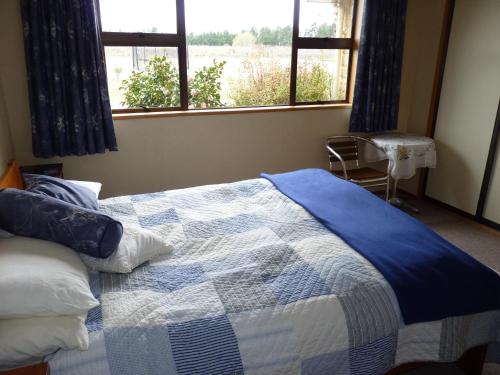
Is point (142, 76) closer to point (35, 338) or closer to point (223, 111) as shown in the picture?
point (223, 111)

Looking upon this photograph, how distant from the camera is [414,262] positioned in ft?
5.35

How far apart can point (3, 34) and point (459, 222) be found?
3.99 meters

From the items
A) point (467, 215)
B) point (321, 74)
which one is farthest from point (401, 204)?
point (321, 74)

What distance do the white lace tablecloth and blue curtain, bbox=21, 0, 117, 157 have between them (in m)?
2.39

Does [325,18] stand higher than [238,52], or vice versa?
[325,18]

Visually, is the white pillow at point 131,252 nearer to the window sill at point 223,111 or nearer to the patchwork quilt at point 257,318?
the patchwork quilt at point 257,318

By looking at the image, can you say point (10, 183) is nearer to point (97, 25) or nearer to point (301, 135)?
point (97, 25)

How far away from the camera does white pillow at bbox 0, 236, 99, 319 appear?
1.18 meters

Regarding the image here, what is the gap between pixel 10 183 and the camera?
256 centimetres

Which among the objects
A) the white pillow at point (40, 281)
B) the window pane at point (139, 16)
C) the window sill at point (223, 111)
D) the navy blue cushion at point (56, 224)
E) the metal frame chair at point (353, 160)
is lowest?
the metal frame chair at point (353, 160)

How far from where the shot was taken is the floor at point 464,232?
9.93ft

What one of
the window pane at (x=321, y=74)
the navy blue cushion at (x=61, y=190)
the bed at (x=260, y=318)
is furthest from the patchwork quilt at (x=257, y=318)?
the window pane at (x=321, y=74)

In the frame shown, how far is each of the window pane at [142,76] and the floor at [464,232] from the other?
2607mm

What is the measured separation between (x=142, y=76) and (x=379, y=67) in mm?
2195
